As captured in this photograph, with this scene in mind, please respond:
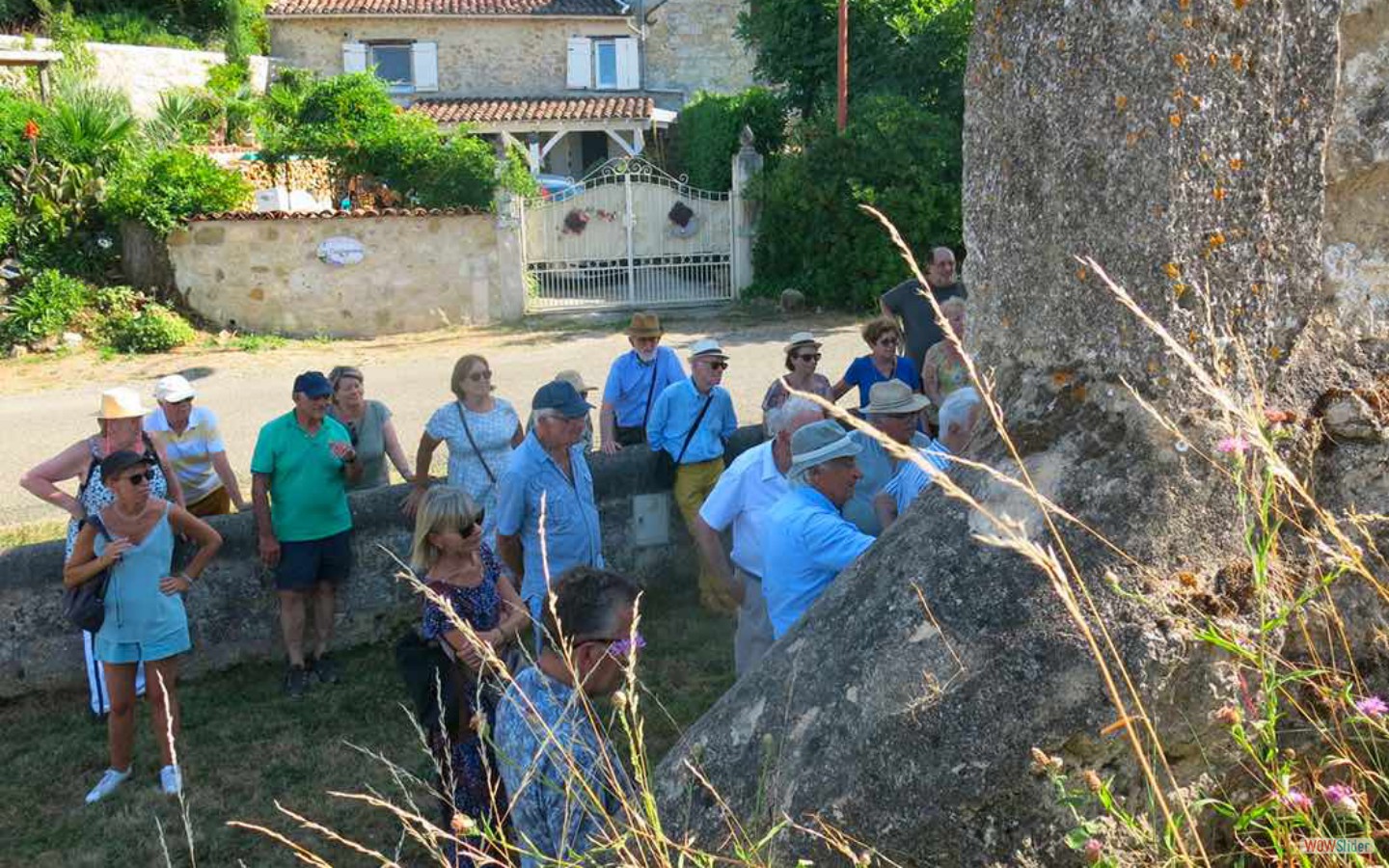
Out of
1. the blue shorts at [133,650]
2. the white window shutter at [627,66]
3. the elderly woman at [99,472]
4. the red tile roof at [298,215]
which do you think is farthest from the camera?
the white window shutter at [627,66]

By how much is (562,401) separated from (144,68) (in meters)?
25.6

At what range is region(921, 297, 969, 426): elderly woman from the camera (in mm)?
7203

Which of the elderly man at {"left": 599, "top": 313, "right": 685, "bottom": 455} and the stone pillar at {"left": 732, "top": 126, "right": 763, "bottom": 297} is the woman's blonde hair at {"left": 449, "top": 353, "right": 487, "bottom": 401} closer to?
the elderly man at {"left": 599, "top": 313, "right": 685, "bottom": 455}

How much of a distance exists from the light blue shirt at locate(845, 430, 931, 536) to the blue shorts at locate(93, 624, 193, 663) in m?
2.92

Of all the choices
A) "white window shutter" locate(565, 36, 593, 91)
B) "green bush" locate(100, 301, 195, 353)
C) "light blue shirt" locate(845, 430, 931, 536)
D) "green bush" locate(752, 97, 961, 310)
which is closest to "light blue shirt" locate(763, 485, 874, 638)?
"light blue shirt" locate(845, 430, 931, 536)

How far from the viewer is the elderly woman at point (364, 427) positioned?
707 cm

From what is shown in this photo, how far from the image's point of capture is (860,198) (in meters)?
19.0

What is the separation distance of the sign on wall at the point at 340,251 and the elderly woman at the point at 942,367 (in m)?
13.1

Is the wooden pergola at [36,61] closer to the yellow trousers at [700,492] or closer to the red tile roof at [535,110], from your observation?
the red tile roof at [535,110]

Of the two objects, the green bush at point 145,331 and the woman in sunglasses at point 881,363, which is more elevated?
the woman in sunglasses at point 881,363

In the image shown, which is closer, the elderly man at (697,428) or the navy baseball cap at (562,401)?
the navy baseball cap at (562,401)

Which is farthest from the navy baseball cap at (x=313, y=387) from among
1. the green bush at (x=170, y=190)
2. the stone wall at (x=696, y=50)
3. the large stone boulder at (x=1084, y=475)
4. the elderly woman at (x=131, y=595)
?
the stone wall at (x=696, y=50)

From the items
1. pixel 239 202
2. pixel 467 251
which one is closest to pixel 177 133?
pixel 239 202

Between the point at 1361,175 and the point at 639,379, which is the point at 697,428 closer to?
the point at 639,379
